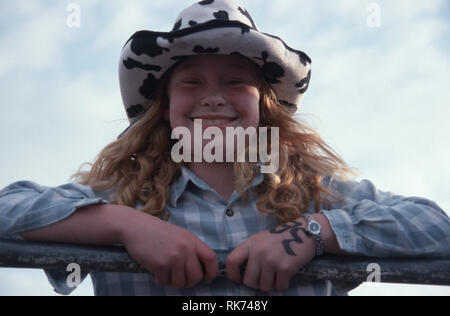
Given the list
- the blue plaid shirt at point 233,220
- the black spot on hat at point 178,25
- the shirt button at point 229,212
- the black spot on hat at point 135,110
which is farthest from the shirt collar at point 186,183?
the black spot on hat at point 178,25

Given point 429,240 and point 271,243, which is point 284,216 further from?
point 429,240

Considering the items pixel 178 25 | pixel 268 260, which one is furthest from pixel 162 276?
pixel 178 25

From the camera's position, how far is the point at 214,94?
88.6 inches

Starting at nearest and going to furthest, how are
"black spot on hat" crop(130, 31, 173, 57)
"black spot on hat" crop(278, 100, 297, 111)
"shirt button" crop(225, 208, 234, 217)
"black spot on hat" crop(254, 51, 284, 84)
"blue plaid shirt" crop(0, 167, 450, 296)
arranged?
"blue plaid shirt" crop(0, 167, 450, 296), "shirt button" crop(225, 208, 234, 217), "black spot on hat" crop(130, 31, 173, 57), "black spot on hat" crop(254, 51, 284, 84), "black spot on hat" crop(278, 100, 297, 111)

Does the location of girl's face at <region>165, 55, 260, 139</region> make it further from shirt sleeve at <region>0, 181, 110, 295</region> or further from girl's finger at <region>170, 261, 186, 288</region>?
girl's finger at <region>170, 261, 186, 288</region>

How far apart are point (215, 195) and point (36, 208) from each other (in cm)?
77

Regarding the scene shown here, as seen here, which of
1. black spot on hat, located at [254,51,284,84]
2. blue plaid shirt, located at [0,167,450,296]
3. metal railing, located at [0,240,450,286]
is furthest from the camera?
black spot on hat, located at [254,51,284,84]

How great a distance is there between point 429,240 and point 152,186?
1.20 meters

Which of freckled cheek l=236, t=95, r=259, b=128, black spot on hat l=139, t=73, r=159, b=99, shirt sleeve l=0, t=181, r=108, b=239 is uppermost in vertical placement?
black spot on hat l=139, t=73, r=159, b=99

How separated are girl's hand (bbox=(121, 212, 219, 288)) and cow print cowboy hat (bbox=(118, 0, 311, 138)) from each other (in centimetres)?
91

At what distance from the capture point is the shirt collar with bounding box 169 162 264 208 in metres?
2.22

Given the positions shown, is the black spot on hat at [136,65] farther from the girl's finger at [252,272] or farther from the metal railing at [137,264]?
the girl's finger at [252,272]

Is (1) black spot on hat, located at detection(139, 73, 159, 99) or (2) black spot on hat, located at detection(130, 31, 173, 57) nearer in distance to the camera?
(2) black spot on hat, located at detection(130, 31, 173, 57)

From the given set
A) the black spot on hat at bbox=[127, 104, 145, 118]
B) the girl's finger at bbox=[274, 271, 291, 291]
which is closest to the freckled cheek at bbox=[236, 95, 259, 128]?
the black spot on hat at bbox=[127, 104, 145, 118]
